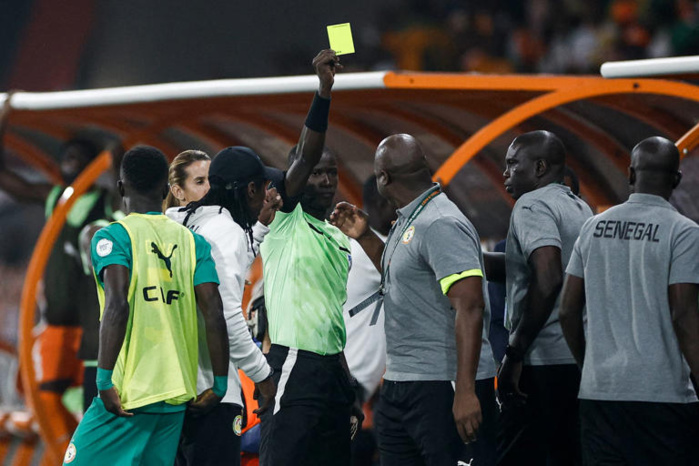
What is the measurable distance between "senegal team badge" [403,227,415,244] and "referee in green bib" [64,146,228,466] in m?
0.70

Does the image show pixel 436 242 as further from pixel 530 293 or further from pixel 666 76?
pixel 666 76

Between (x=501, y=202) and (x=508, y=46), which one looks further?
(x=508, y=46)

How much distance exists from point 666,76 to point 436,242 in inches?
101

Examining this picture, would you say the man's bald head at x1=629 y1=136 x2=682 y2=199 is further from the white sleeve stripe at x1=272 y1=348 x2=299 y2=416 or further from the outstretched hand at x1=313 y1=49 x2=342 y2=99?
the white sleeve stripe at x1=272 y1=348 x2=299 y2=416

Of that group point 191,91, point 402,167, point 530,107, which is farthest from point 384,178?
point 191,91

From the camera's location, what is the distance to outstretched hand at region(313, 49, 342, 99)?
4.32m

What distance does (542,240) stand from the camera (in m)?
4.45

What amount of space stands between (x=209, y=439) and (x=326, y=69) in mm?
1468

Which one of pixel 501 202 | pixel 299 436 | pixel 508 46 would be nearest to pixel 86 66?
pixel 508 46

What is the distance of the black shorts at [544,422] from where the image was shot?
4578mm

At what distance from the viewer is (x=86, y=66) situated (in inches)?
681

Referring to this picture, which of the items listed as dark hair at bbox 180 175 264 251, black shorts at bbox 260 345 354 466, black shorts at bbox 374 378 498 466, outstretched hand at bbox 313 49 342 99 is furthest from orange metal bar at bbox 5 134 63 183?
black shorts at bbox 374 378 498 466

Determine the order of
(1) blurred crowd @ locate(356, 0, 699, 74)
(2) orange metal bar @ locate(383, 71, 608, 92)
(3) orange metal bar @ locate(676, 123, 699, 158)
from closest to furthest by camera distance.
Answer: (3) orange metal bar @ locate(676, 123, 699, 158), (2) orange metal bar @ locate(383, 71, 608, 92), (1) blurred crowd @ locate(356, 0, 699, 74)

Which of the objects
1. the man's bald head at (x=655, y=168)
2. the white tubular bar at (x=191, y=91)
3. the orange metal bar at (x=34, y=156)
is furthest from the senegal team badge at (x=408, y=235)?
the orange metal bar at (x=34, y=156)
